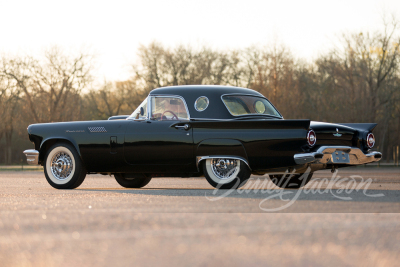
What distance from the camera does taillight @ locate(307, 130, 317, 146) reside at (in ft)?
30.7

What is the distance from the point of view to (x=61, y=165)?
1112cm

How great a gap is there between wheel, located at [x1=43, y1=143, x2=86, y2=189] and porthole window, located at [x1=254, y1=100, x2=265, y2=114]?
334 centimetres

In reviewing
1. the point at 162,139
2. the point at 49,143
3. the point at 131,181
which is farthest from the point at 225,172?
the point at 49,143

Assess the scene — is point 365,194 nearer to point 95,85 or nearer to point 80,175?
point 80,175

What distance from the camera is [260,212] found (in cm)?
675

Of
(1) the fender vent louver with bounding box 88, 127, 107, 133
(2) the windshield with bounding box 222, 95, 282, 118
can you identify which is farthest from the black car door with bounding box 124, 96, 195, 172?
(2) the windshield with bounding box 222, 95, 282, 118

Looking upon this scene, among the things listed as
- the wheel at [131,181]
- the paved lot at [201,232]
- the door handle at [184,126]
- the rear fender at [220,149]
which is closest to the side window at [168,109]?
the door handle at [184,126]

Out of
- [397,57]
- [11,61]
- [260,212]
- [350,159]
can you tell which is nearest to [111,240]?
[260,212]

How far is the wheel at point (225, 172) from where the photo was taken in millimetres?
9695

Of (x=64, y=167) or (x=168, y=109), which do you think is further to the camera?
(x=64, y=167)

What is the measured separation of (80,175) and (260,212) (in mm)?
5064

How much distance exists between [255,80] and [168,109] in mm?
26815

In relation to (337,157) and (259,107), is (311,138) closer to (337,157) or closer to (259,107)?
(337,157)

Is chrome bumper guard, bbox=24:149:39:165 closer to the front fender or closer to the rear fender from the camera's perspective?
the front fender
